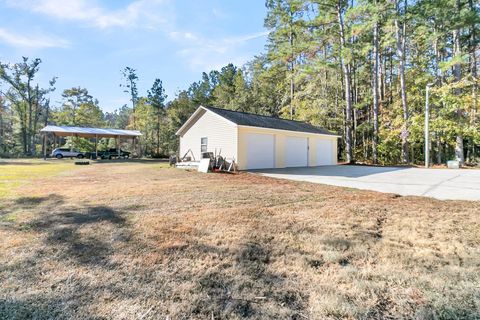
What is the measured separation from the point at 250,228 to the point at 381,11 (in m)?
18.8

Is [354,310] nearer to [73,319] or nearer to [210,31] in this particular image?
[73,319]

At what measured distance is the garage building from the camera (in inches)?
516

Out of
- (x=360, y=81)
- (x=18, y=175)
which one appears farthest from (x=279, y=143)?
(x=360, y=81)

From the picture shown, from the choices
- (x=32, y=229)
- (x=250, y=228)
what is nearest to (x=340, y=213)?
(x=250, y=228)

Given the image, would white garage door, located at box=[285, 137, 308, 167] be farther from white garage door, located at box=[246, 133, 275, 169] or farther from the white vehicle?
the white vehicle

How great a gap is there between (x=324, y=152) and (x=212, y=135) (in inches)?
325

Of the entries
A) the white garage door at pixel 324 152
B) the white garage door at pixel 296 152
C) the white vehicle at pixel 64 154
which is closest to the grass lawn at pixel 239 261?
the white garage door at pixel 296 152

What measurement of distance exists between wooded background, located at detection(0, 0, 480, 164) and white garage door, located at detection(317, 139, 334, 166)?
6.52 feet

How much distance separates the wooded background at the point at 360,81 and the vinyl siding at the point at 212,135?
8.90 m

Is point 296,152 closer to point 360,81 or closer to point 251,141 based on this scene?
point 251,141

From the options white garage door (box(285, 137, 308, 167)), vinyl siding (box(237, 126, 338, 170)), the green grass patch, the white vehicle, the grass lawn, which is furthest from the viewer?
the white vehicle

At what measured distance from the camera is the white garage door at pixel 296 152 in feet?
49.6

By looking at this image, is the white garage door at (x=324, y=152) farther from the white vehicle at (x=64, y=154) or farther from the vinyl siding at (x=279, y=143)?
the white vehicle at (x=64, y=154)

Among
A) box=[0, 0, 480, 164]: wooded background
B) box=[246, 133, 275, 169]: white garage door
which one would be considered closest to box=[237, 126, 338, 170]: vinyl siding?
box=[246, 133, 275, 169]: white garage door
